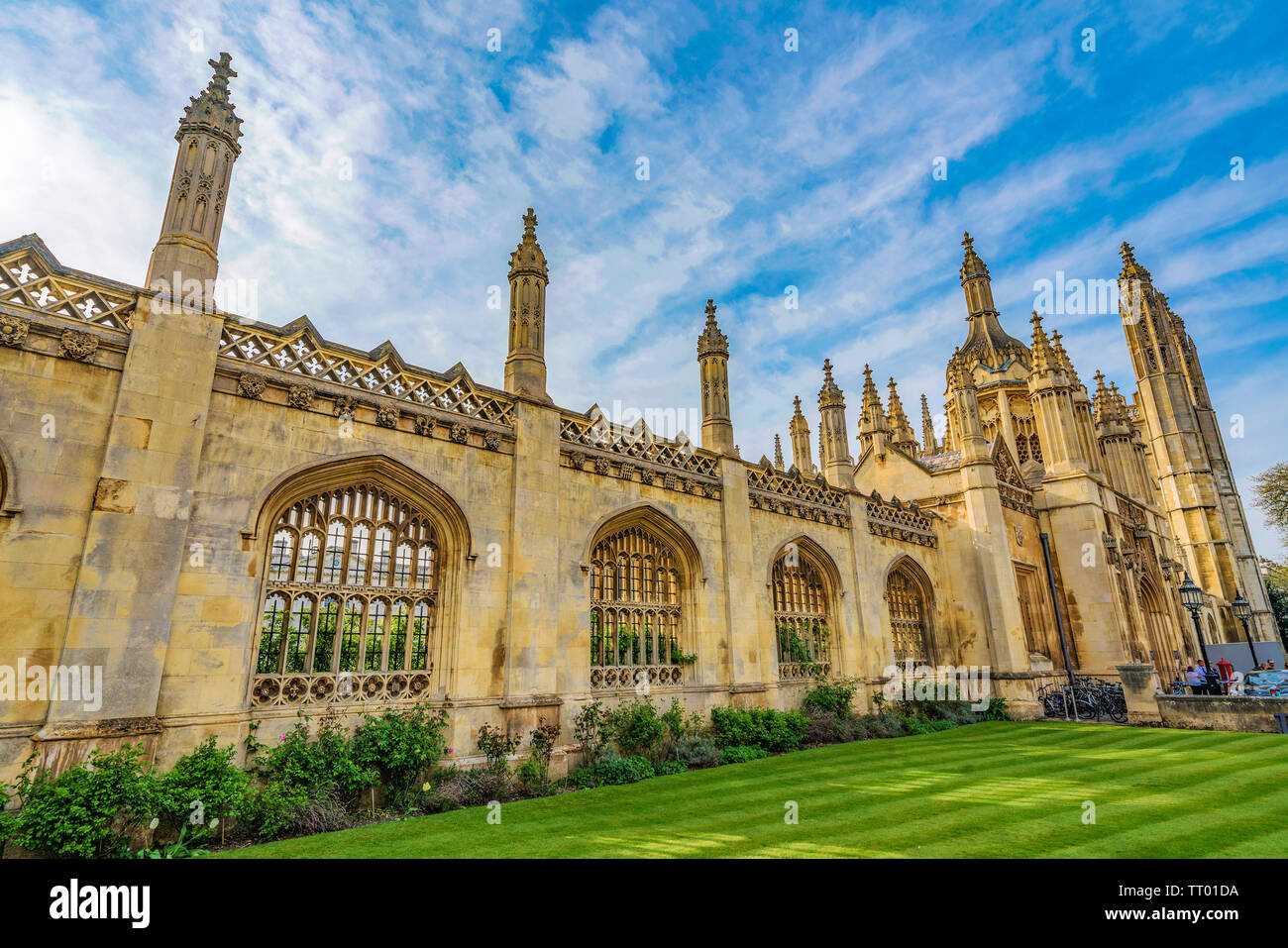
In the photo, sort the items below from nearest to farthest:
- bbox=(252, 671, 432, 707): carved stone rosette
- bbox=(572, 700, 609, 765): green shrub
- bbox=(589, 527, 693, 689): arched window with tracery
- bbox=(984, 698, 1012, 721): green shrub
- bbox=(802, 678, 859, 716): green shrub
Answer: bbox=(252, 671, 432, 707): carved stone rosette, bbox=(572, 700, 609, 765): green shrub, bbox=(589, 527, 693, 689): arched window with tracery, bbox=(802, 678, 859, 716): green shrub, bbox=(984, 698, 1012, 721): green shrub

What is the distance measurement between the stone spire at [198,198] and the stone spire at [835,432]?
53.0 ft

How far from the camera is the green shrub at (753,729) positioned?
1310 cm

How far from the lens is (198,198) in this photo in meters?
9.09

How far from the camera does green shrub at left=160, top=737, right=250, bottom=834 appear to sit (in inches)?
263

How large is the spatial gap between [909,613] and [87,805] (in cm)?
2097

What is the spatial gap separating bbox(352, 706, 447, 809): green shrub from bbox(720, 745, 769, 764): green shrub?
6.02 metres

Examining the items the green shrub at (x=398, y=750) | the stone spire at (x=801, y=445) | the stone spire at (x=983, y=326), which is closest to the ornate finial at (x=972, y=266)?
the stone spire at (x=983, y=326)

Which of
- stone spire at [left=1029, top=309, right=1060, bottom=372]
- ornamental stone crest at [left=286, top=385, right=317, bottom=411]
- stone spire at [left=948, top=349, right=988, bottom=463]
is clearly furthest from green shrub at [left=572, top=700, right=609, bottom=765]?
stone spire at [left=1029, top=309, right=1060, bottom=372]

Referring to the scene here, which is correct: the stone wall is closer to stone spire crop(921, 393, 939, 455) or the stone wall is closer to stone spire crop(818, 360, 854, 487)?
stone spire crop(818, 360, 854, 487)

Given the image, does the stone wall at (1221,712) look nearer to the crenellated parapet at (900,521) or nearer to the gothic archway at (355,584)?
the crenellated parapet at (900,521)

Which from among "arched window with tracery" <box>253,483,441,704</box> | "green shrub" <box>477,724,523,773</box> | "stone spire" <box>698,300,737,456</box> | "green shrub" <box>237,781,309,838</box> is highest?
"stone spire" <box>698,300,737,456</box>

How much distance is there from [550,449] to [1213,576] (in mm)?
47051

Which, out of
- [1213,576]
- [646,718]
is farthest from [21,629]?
[1213,576]

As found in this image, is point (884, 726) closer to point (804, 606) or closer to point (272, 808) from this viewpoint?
point (804, 606)
